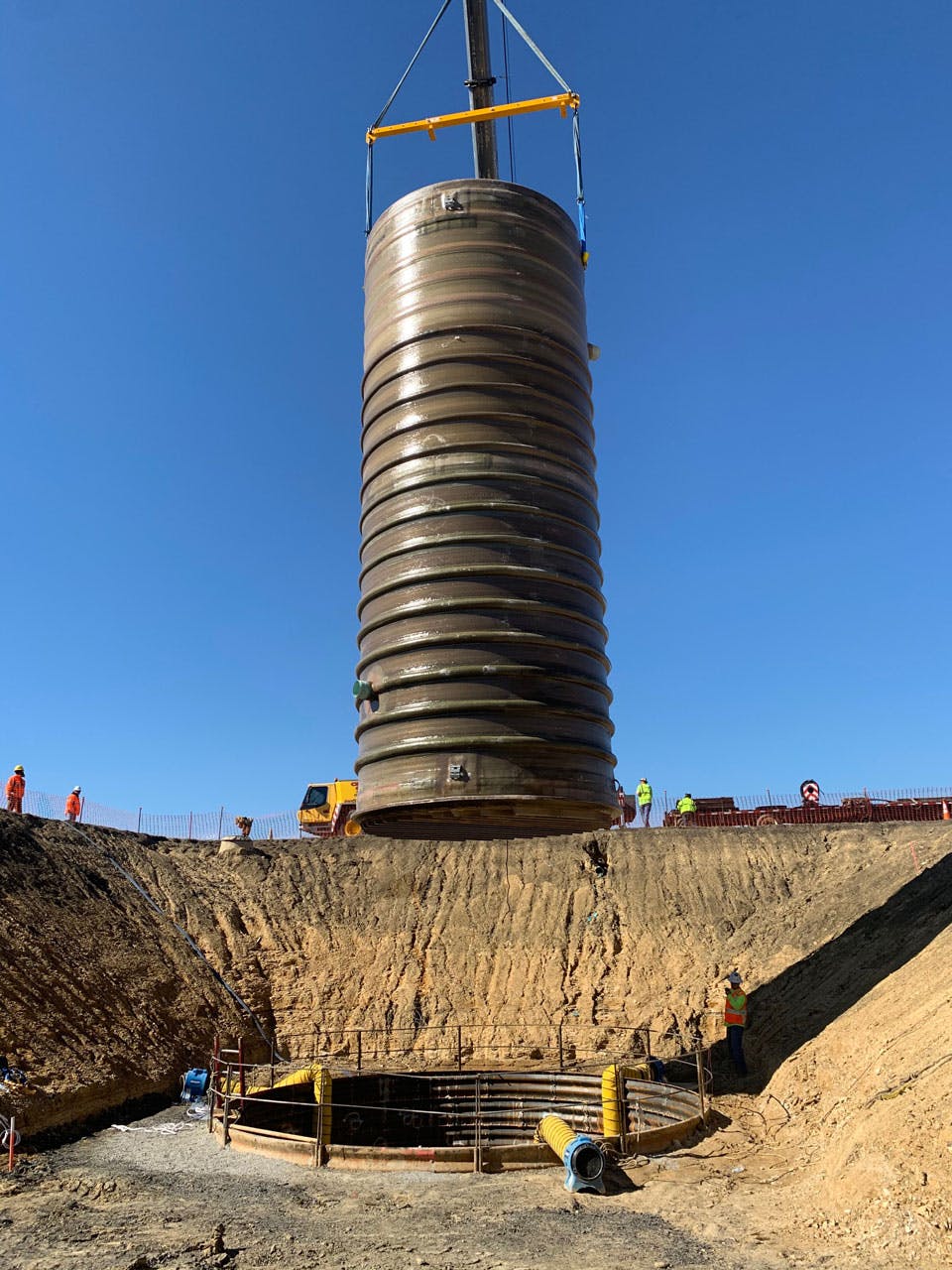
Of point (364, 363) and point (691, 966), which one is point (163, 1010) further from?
point (364, 363)

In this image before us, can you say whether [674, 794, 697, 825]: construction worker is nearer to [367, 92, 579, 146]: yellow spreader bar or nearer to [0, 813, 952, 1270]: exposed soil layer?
[0, 813, 952, 1270]: exposed soil layer

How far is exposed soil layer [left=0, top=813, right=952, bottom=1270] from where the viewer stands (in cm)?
1078

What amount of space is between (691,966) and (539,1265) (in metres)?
15.4

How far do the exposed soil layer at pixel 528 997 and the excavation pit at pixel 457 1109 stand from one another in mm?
813

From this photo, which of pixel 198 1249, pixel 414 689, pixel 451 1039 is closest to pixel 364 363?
pixel 414 689

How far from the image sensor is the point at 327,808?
36.7 metres

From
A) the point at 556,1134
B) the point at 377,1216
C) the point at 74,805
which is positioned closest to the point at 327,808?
the point at 74,805

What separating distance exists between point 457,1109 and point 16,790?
1492 cm

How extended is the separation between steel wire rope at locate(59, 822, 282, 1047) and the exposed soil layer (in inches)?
7.6

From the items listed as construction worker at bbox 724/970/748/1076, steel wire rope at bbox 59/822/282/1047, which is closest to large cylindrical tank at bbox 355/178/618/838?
construction worker at bbox 724/970/748/1076

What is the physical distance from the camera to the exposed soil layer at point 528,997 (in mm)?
10781

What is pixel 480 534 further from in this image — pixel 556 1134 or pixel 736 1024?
pixel 736 1024

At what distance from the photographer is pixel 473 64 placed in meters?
14.9

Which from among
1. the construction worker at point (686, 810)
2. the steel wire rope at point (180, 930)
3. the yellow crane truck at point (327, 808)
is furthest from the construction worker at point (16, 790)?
the construction worker at point (686, 810)
